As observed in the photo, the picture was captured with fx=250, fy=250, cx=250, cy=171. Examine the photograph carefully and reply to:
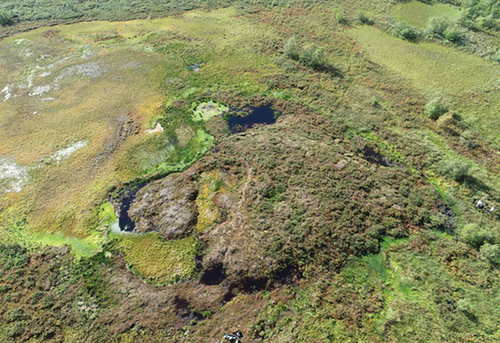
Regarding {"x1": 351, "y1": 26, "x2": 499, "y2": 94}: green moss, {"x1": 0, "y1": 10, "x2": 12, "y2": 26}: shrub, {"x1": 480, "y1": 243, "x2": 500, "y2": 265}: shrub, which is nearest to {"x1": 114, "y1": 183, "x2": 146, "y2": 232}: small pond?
{"x1": 480, "y1": 243, "x2": 500, "y2": 265}: shrub

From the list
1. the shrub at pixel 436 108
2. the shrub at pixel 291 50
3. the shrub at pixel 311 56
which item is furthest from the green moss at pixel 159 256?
the shrub at pixel 291 50

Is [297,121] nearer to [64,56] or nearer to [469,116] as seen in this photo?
[469,116]

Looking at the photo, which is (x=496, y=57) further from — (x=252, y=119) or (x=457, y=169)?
(x=252, y=119)

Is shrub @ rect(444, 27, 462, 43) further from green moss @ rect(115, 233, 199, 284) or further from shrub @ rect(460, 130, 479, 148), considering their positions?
→ green moss @ rect(115, 233, 199, 284)

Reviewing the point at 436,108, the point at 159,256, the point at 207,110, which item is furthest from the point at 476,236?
the point at 207,110

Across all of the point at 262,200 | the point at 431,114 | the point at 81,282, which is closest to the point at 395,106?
the point at 431,114

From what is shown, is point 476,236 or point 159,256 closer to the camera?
point 476,236
